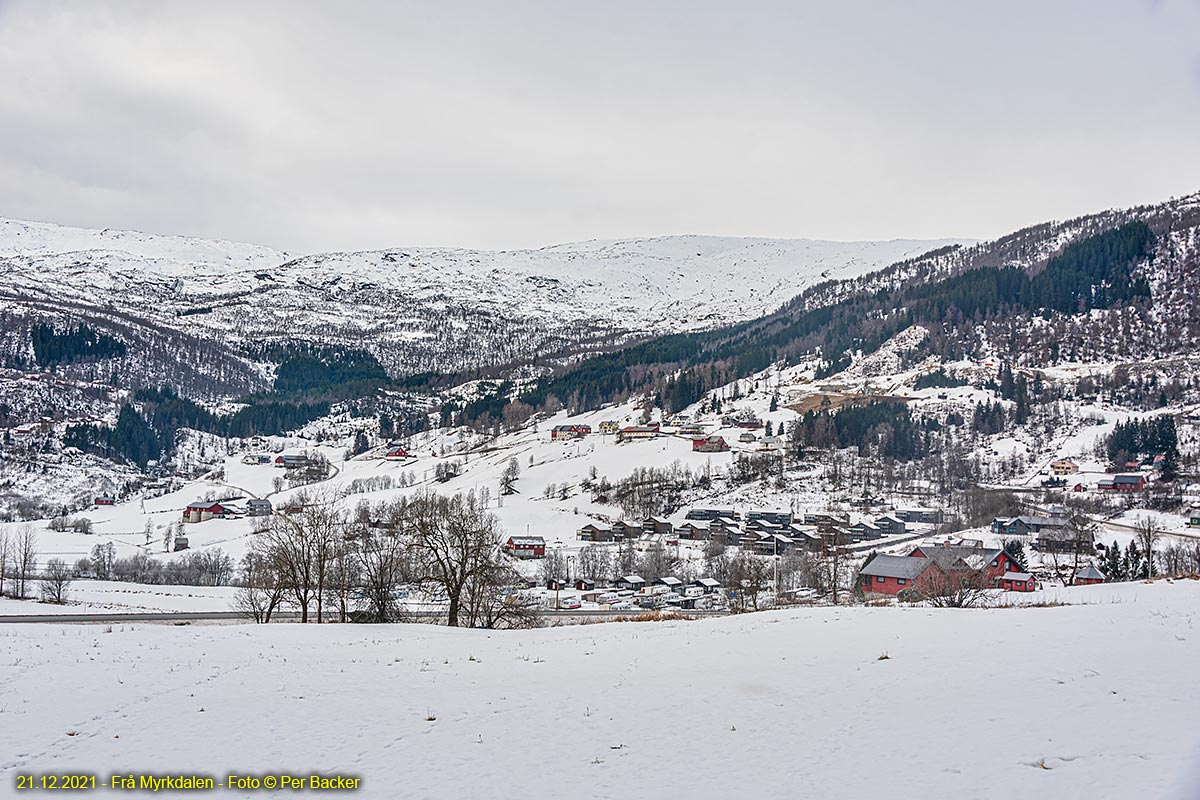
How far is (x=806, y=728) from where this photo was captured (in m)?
12.7

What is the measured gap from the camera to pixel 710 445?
6004 inches

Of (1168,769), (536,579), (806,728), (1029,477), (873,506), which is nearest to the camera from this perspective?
(1168,769)

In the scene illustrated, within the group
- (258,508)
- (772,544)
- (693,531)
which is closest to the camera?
(772,544)

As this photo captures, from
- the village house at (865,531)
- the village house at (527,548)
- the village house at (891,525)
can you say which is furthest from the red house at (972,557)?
the village house at (527,548)

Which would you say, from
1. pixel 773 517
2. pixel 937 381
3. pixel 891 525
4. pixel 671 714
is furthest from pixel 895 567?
pixel 937 381

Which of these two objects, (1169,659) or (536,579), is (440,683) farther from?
(536,579)

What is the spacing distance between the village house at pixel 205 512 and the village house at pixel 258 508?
11.8ft

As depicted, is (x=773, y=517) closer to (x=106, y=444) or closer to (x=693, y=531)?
(x=693, y=531)

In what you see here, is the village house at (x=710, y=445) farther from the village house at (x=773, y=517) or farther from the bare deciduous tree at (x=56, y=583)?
the bare deciduous tree at (x=56, y=583)

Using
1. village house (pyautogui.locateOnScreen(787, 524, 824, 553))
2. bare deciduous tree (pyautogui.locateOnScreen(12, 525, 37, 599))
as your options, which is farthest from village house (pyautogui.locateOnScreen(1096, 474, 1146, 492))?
bare deciduous tree (pyautogui.locateOnScreen(12, 525, 37, 599))

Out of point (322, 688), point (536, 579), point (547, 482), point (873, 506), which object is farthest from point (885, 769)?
point (547, 482)

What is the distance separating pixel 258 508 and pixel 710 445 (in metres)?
86.1

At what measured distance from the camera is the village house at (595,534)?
348 ft

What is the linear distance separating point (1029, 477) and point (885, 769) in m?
138
